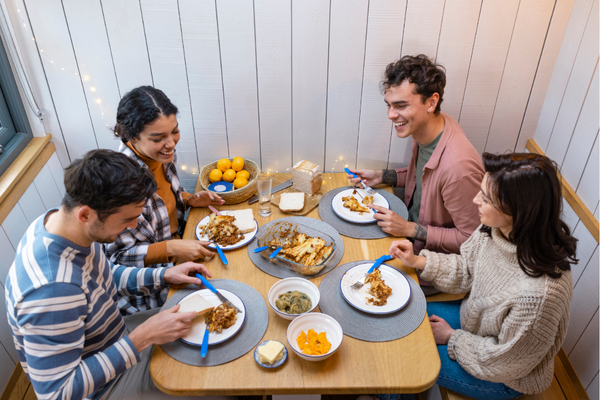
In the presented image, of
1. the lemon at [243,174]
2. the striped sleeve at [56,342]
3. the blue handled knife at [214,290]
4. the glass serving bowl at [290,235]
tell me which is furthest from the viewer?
the lemon at [243,174]

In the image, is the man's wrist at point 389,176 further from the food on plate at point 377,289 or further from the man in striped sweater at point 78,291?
the man in striped sweater at point 78,291

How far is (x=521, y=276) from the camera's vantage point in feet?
4.35

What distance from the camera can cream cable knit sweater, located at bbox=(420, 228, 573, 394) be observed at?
1260mm

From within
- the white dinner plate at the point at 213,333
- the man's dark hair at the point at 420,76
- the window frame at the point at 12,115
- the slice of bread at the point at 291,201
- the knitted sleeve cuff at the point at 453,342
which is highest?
the man's dark hair at the point at 420,76

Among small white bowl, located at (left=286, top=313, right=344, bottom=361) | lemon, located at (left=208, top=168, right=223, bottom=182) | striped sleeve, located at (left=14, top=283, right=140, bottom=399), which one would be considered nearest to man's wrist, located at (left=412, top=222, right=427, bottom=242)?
small white bowl, located at (left=286, top=313, right=344, bottom=361)

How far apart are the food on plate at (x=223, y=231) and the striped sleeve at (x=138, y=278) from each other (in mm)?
256

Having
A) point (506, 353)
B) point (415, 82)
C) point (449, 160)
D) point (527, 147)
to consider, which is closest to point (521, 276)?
point (506, 353)

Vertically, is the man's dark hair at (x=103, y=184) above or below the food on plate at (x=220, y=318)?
above

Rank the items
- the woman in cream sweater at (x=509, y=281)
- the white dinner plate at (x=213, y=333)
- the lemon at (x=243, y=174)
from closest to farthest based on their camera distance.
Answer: the woman in cream sweater at (x=509, y=281) < the white dinner plate at (x=213, y=333) < the lemon at (x=243, y=174)

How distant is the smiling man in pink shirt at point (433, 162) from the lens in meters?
1.75

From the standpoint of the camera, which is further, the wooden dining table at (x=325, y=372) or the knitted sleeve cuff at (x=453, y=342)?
the knitted sleeve cuff at (x=453, y=342)

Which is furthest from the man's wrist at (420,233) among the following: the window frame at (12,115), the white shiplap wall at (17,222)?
the window frame at (12,115)

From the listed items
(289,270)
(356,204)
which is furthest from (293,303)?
(356,204)

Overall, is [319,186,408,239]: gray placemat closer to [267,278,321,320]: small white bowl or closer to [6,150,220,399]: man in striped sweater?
[267,278,321,320]: small white bowl
